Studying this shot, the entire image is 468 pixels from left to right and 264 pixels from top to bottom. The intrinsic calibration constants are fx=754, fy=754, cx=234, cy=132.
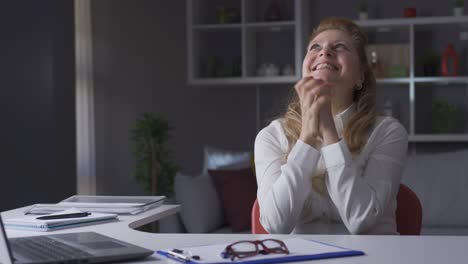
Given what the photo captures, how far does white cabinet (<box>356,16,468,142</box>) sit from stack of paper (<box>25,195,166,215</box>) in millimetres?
3421

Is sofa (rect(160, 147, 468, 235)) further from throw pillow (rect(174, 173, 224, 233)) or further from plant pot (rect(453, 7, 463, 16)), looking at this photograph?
Answer: plant pot (rect(453, 7, 463, 16))

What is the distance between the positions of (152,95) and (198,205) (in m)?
2.34

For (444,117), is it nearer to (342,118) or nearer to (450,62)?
(450,62)

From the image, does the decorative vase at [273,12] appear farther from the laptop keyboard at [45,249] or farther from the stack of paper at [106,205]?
the laptop keyboard at [45,249]

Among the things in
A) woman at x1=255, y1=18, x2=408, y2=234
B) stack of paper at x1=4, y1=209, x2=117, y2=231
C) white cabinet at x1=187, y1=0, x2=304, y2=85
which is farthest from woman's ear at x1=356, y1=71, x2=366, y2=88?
white cabinet at x1=187, y1=0, x2=304, y2=85

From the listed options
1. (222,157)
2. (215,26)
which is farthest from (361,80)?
(215,26)

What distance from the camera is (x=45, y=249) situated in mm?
1521

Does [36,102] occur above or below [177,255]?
above

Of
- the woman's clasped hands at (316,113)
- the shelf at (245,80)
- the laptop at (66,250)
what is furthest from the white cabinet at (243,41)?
the laptop at (66,250)

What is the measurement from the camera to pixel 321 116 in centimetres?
211

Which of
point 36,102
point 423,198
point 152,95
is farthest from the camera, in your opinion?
point 152,95

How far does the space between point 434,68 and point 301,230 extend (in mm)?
3580

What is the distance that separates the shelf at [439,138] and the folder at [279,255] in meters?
3.96

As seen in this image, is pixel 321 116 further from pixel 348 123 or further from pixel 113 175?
pixel 113 175
